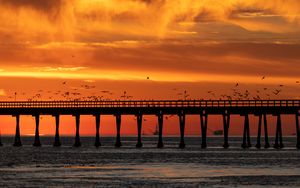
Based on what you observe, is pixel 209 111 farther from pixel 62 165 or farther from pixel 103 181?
pixel 103 181

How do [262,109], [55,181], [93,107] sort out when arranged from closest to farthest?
[55,181]
[262,109]
[93,107]

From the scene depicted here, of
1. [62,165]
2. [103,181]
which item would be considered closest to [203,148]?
[62,165]

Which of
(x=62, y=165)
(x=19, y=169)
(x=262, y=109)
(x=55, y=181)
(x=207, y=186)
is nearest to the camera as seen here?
(x=207, y=186)

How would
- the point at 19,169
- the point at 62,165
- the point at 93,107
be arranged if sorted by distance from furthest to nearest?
the point at 93,107, the point at 62,165, the point at 19,169

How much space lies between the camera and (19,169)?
83.4 meters

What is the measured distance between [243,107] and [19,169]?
142 ft

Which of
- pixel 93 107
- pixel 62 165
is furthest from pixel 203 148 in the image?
pixel 62 165

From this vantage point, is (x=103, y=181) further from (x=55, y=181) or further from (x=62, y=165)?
(x=62, y=165)

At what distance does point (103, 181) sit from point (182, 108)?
5497 cm

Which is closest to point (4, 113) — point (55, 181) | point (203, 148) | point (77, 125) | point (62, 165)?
point (77, 125)

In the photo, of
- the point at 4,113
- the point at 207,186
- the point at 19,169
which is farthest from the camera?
the point at 4,113

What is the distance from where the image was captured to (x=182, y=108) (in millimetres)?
122250

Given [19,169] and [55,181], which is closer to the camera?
[55,181]

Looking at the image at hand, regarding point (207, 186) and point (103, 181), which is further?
point (103, 181)
